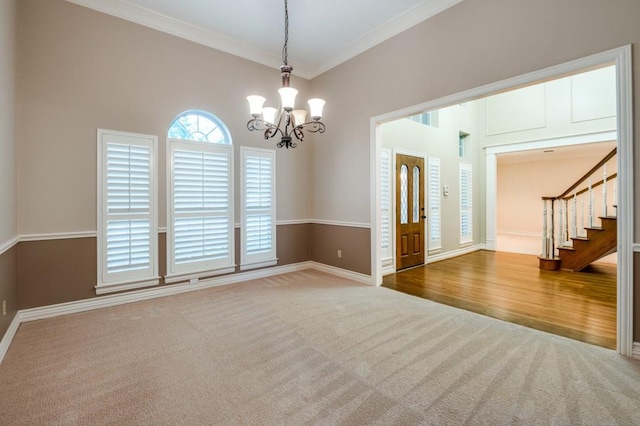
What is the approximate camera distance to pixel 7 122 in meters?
2.69

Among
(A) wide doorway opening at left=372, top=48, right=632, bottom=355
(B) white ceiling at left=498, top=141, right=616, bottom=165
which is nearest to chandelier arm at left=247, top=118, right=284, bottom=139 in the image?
(A) wide doorway opening at left=372, top=48, right=632, bottom=355

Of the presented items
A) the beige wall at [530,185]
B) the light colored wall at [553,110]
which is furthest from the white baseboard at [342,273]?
the beige wall at [530,185]

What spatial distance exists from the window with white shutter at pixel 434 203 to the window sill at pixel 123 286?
5.02 metres

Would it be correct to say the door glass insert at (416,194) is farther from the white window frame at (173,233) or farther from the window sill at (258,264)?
the white window frame at (173,233)

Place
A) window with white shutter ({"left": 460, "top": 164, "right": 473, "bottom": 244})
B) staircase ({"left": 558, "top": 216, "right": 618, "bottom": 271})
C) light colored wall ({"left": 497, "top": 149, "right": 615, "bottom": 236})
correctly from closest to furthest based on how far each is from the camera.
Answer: staircase ({"left": 558, "top": 216, "right": 618, "bottom": 271})
window with white shutter ({"left": 460, "top": 164, "right": 473, "bottom": 244})
light colored wall ({"left": 497, "top": 149, "right": 615, "bottom": 236})

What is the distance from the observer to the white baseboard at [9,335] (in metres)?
2.43

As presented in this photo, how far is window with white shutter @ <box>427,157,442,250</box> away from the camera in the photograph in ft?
19.9

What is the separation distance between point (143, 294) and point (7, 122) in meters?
2.24

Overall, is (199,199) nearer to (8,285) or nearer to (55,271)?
(55,271)

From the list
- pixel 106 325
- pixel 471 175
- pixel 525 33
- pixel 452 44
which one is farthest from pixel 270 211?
pixel 471 175

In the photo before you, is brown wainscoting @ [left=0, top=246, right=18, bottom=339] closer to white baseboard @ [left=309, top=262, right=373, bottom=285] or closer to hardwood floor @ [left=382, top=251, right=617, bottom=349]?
white baseboard @ [left=309, top=262, right=373, bottom=285]

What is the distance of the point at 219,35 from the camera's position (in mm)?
Answer: 4223

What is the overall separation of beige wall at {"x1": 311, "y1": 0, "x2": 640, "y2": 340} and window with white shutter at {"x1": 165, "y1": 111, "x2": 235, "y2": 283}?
171cm

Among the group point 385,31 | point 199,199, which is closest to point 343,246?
point 199,199
